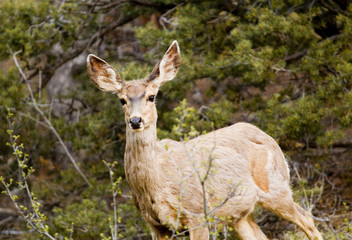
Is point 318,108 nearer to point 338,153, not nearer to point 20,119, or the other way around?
point 338,153

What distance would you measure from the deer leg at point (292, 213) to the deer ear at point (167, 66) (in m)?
1.67

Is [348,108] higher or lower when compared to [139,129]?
lower

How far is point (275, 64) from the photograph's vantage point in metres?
9.59

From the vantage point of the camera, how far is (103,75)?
6.39m

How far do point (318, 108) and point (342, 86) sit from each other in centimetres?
48

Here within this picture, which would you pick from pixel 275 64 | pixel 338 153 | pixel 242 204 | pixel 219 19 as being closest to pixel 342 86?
pixel 275 64

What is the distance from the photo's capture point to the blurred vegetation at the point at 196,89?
9523 mm

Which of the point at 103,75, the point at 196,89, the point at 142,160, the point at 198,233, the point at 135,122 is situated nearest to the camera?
the point at 135,122

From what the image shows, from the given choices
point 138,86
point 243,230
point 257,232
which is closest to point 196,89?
point 257,232

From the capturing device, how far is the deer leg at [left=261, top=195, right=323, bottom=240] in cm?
654

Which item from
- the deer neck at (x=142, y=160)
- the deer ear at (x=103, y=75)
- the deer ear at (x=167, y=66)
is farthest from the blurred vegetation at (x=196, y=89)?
the deer neck at (x=142, y=160)

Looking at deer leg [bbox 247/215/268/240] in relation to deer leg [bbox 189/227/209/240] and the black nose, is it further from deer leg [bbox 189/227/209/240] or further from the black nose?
the black nose

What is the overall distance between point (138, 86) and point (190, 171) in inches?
37.8

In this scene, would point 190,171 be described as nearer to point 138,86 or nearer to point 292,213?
point 138,86
